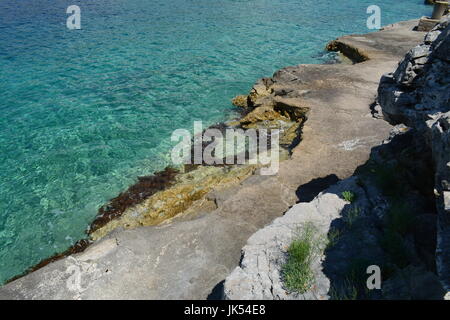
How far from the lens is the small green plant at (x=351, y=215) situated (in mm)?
6777

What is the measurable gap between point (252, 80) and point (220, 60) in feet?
→ 14.6

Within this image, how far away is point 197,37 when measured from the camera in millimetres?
31875

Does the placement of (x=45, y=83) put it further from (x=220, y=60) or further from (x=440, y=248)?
(x=440, y=248)

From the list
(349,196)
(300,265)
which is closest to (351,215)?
(349,196)

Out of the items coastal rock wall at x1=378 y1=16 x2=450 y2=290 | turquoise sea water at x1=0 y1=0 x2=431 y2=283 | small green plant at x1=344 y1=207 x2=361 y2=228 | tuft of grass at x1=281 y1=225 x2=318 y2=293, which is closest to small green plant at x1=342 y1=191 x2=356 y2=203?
small green plant at x1=344 y1=207 x2=361 y2=228

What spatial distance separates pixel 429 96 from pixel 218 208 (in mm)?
5654

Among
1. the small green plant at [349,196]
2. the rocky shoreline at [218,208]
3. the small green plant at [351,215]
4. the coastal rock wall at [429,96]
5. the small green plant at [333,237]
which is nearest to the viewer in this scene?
the coastal rock wall at [429,96]

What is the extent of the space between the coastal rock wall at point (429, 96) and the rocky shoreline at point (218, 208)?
3.05 m

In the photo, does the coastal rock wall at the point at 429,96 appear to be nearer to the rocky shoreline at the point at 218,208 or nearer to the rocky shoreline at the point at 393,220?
the rocky shoreline at the point at 393,220

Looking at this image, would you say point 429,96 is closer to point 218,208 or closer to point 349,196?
point 349,196

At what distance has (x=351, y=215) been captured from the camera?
6965 mm

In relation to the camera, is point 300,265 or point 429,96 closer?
point 300,265

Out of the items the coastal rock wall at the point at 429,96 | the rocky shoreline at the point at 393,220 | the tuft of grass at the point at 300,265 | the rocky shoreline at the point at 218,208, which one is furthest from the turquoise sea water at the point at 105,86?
the coastal rock wall at the point at 429,96
